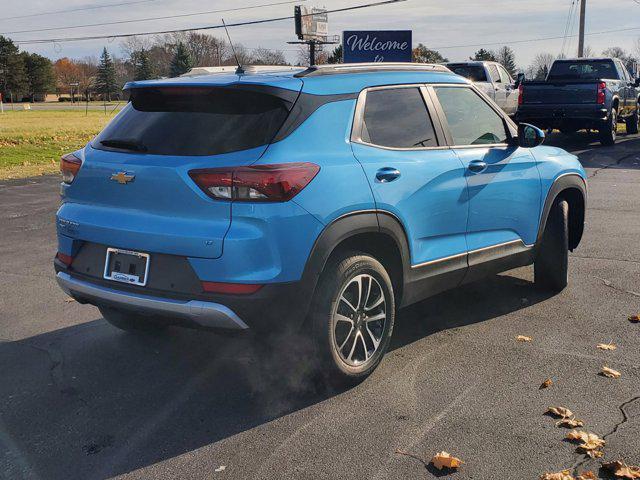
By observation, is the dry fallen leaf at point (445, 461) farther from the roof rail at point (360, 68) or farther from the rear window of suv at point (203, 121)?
the roof rail at point (360, 68)

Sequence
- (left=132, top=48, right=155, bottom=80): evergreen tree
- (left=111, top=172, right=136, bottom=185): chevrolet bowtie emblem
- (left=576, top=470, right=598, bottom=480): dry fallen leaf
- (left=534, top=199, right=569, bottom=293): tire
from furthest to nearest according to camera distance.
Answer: (left=132, top=48, right=155, bottom=80): evergreen tree, (left=534, top=199, right=569, bottom=293): tire, (left=111, top=172, right=136, bottom=185): chevrolet bowtie emblem, (left=576, top=470, right=598, bottom=480): dry fallen leaf

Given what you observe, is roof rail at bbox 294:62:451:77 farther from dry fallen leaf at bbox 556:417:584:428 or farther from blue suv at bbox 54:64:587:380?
dry fallen leaf at bbox 556:417:584:428

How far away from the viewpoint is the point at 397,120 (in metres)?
4.49

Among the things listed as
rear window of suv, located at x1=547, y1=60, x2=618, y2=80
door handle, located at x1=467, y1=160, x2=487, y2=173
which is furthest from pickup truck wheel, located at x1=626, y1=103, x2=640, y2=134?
door handle, located at x1=467, y1=160, x2=487, y2=173

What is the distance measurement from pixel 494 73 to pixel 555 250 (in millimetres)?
15305

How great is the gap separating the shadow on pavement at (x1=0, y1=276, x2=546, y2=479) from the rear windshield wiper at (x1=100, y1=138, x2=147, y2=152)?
1235 millimetres

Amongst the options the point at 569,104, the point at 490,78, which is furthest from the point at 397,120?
the point at 490,78

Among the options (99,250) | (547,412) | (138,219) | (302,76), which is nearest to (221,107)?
(302,76)

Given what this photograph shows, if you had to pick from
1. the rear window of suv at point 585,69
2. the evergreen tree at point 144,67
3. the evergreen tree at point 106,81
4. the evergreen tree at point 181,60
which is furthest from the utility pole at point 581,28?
the evergreen tree at point 106,81

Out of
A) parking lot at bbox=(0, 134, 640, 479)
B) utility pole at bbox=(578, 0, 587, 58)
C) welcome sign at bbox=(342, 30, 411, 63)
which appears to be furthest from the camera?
utility pole at bbox=(578, 0, 587, 58)

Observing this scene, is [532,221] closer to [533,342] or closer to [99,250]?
[533,342]

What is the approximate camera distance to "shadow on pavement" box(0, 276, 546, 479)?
11.5ft

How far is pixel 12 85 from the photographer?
99625 millimetres

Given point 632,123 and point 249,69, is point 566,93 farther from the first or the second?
point 249,69
